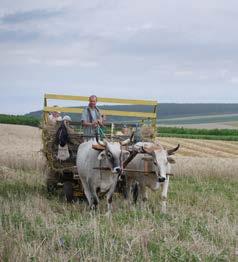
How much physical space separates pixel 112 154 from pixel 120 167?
1.04 ft

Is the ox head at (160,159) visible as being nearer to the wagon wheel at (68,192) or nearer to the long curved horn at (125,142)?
the long curved horn at (125,142)

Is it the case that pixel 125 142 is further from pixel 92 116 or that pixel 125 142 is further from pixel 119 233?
pixel 119 233

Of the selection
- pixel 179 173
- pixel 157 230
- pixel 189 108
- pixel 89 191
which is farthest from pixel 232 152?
pixel 189 108

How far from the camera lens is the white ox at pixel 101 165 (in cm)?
1258

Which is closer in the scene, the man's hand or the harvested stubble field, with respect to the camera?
the harvested stubble field

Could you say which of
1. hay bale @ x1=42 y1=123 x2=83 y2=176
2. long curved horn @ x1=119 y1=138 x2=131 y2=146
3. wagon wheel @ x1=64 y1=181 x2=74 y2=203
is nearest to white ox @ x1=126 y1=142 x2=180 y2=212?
long curved horn @ x1=119 y1=138 x2=131 y2=146

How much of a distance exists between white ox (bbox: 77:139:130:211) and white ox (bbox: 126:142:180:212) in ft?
1.41

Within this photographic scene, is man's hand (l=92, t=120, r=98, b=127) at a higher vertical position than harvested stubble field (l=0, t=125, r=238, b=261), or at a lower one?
higher

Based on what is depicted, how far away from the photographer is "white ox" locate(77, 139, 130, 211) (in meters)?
12.6

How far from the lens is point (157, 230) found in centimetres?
901

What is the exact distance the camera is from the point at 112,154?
493 inches

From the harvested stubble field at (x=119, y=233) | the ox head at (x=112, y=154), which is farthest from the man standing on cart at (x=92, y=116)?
the harvested stubble field at (x=119, y=233)

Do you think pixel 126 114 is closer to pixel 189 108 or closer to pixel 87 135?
pixel 87 135

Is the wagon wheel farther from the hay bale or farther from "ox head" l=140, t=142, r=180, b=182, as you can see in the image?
"ox head" l=140, t=142, r=180, b=182
